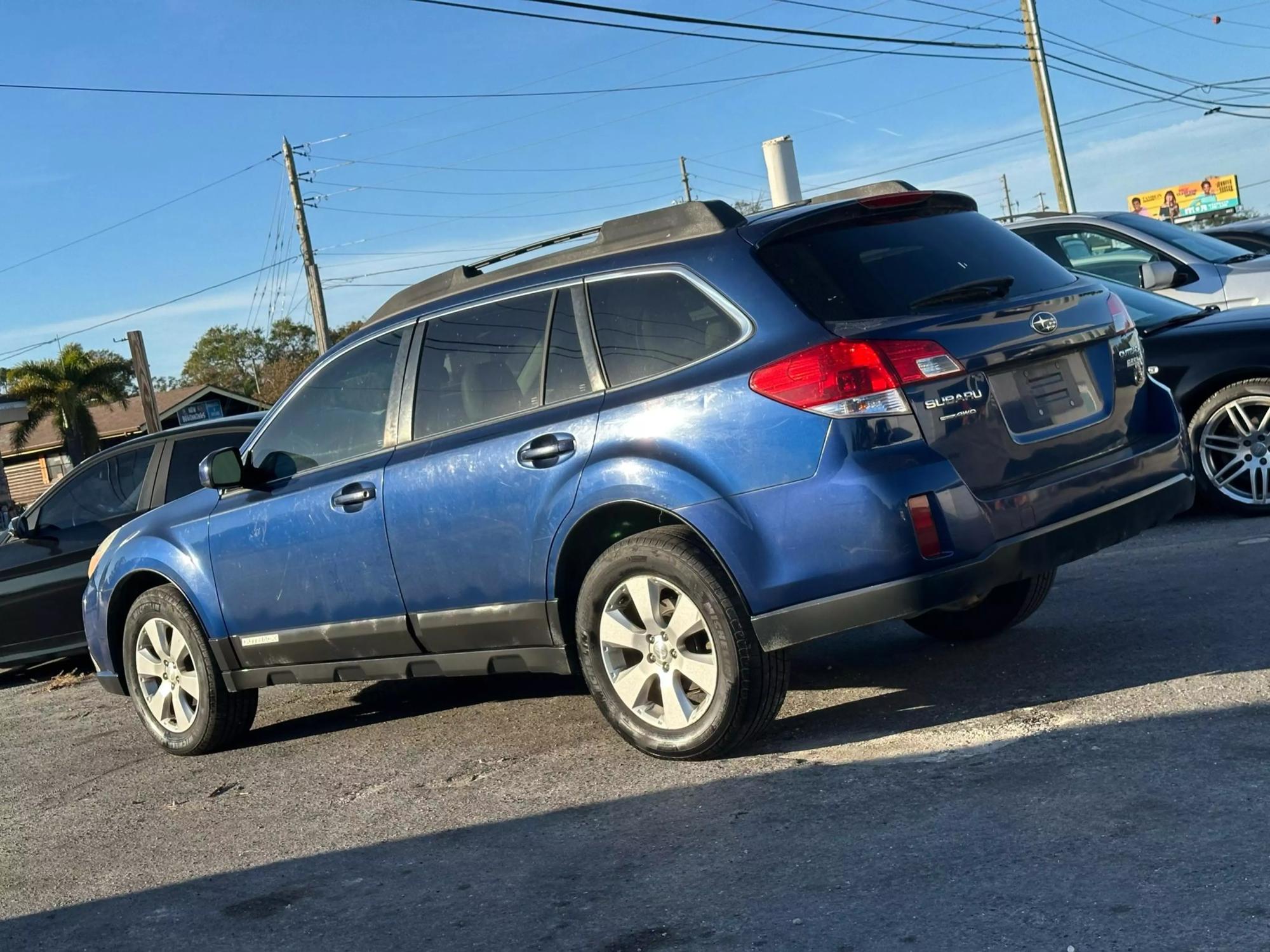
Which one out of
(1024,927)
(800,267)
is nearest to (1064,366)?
(800,267)

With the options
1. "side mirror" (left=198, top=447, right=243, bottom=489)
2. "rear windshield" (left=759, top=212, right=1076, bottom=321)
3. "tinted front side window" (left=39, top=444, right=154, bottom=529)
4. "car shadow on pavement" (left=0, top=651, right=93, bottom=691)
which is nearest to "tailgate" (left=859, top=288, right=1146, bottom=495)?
"rear windshield" (left=759, top=212, right=1076, bottom=321)

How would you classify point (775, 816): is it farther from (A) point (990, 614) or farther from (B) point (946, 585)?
(A) point (990, 614)

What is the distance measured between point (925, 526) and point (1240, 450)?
4327 mm

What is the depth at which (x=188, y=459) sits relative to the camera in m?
9.48

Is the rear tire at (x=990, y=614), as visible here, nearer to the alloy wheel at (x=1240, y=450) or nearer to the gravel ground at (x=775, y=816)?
the gravel ground at (x=775, y=816)

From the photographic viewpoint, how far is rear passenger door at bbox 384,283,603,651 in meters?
5.10

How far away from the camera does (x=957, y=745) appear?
4.67 meters

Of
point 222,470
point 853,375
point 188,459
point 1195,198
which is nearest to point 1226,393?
point 853,375

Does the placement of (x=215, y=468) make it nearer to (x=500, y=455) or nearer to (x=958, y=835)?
(x=500, y=455)

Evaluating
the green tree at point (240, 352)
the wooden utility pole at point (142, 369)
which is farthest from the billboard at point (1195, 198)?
the wooden utility pole at point (142, 369)

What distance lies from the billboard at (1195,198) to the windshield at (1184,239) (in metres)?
111

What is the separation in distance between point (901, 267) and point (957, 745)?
1638 millimetres

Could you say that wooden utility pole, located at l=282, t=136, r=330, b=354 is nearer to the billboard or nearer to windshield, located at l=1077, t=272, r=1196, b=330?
windshield, located at l=1077, t=272, r=1196, b=330

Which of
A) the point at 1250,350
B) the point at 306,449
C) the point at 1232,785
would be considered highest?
the point at 306,449
